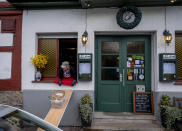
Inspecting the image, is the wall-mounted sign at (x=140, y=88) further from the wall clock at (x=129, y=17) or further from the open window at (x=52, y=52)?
the open window at (x=52, y=52)

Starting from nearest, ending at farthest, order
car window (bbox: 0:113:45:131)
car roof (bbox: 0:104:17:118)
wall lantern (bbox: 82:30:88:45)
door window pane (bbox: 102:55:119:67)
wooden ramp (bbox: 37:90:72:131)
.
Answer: car window (bbox: 0:113:45:131)
car roof (bbox: 0:104:17:118)
wooden ramp (bbox: 37:90:72:131)
wall lantern (bbox: 82:30:88:45)
door window pane (bbox: 102:55:119:67)

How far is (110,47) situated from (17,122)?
3962mm

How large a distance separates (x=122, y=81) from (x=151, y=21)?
2242 millimetres

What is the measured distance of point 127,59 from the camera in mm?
5219

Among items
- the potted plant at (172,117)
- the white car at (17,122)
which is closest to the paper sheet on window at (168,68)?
the potted plant at (172,117)

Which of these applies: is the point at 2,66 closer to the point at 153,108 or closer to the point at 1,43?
the point at 1,43

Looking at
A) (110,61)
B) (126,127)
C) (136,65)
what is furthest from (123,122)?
(110,61)

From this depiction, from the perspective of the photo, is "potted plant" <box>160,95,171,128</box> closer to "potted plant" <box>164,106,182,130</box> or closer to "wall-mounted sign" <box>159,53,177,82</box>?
"potted plant" <box>164,106,182,130</box>

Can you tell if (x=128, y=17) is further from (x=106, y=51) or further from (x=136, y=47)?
(x=106, y=51)

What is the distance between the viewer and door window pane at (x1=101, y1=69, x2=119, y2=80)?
5238 millimetres

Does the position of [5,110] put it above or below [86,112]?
above

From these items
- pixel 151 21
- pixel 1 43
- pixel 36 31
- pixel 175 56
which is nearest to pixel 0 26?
pixel 1 43

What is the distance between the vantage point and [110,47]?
17.3 ft

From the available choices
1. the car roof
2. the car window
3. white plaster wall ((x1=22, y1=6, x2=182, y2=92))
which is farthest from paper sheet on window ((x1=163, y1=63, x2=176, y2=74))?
the car roof
